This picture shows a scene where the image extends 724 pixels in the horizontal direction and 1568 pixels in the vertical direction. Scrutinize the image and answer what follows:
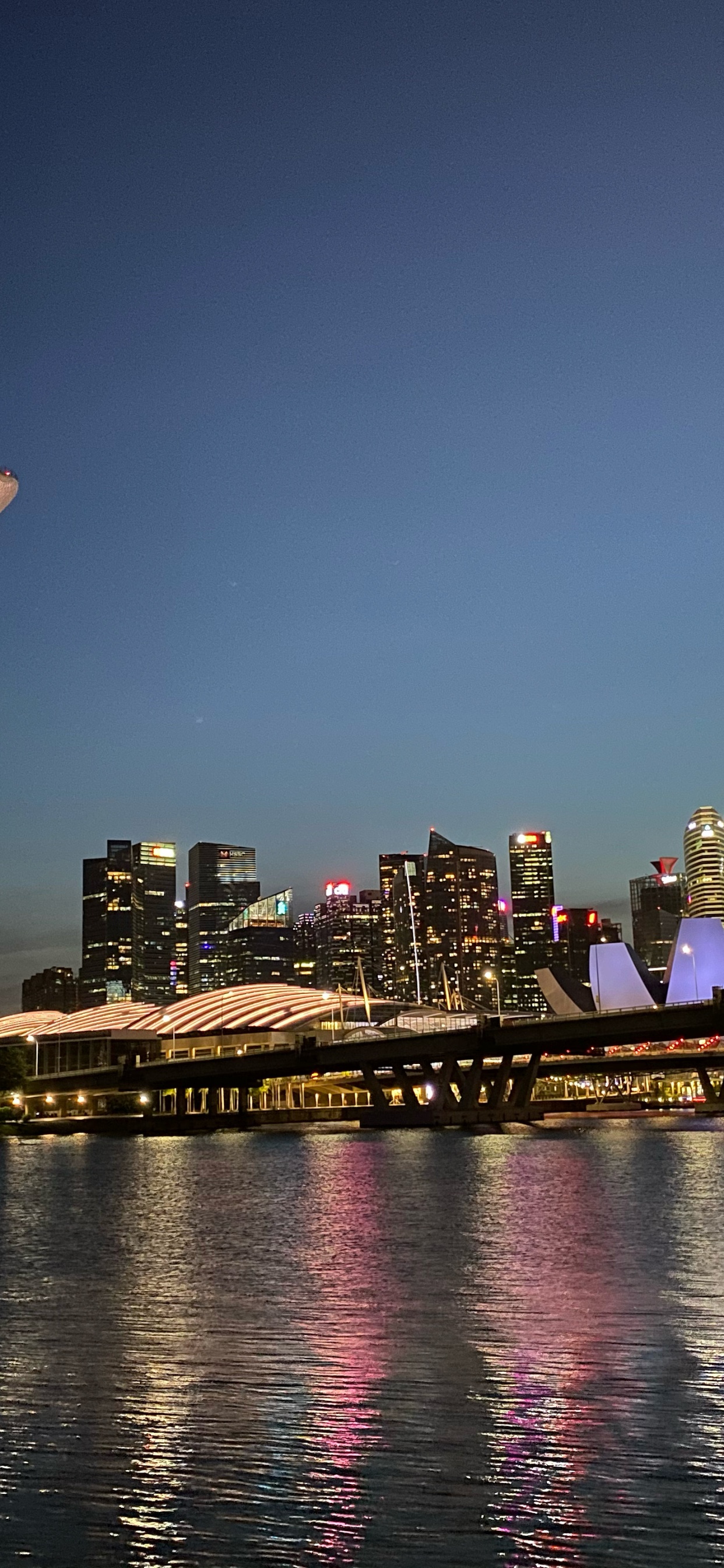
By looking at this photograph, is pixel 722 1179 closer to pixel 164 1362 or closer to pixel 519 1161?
pixel 519 1161

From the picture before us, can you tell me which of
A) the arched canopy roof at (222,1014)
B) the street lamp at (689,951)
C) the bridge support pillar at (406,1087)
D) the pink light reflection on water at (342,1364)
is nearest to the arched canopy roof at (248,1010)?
the arched canopy roof at (222,1014)

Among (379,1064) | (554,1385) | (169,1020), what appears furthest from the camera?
(169,1020)

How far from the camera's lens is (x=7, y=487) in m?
47.4

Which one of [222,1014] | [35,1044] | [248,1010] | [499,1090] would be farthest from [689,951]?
[35,1044]

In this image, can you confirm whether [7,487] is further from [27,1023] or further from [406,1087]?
[27,1023]

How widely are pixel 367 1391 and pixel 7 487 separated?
36015mm

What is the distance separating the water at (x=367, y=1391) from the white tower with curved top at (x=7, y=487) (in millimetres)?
23562

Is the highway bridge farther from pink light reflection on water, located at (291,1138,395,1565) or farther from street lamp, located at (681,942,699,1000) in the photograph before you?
pink light reflection on water, located at (291,1138,395,1565)

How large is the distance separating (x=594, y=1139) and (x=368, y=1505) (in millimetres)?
85979

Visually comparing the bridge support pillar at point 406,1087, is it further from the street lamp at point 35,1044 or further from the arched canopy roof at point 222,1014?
the street lamp at point 35,1044

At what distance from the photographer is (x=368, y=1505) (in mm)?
13672

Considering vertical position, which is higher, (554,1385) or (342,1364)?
(554,1385)

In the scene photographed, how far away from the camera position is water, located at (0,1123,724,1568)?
1303 cm

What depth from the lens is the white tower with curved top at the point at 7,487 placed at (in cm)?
4709
